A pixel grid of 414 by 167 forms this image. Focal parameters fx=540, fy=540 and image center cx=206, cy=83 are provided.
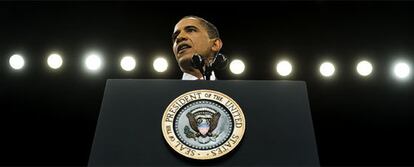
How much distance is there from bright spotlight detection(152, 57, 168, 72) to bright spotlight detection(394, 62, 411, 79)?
2.17 metres

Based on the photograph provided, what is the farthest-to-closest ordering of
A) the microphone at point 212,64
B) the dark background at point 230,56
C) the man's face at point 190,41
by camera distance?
the dark background at point 230,56
the man's face at point 190,41
the microphone at point 212,64

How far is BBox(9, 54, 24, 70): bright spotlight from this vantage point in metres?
5.07

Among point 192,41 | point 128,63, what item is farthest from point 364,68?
point 192,41

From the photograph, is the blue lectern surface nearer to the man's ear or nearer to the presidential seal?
the presidential seal

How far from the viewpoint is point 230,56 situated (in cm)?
517

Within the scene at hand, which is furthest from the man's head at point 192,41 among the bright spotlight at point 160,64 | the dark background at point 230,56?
the bright spotlight at point 160,64

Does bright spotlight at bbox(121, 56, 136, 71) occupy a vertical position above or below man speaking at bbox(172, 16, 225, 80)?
above

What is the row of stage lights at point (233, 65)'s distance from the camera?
5066 millimetres

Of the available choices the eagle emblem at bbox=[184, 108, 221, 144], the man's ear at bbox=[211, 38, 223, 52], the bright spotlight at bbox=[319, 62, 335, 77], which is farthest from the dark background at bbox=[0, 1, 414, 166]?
the eagle emblem at bbox=[184, 108, 221, 144]

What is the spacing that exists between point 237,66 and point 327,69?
2.81 feet

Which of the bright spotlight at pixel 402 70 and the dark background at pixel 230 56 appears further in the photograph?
the bright spotlight at pixel 402 70

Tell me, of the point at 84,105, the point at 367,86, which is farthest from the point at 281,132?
the point at 84,105

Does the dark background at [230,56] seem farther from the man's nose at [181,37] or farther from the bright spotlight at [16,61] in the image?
the man's nose at [181,37]

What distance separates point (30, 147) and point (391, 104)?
400 cm
